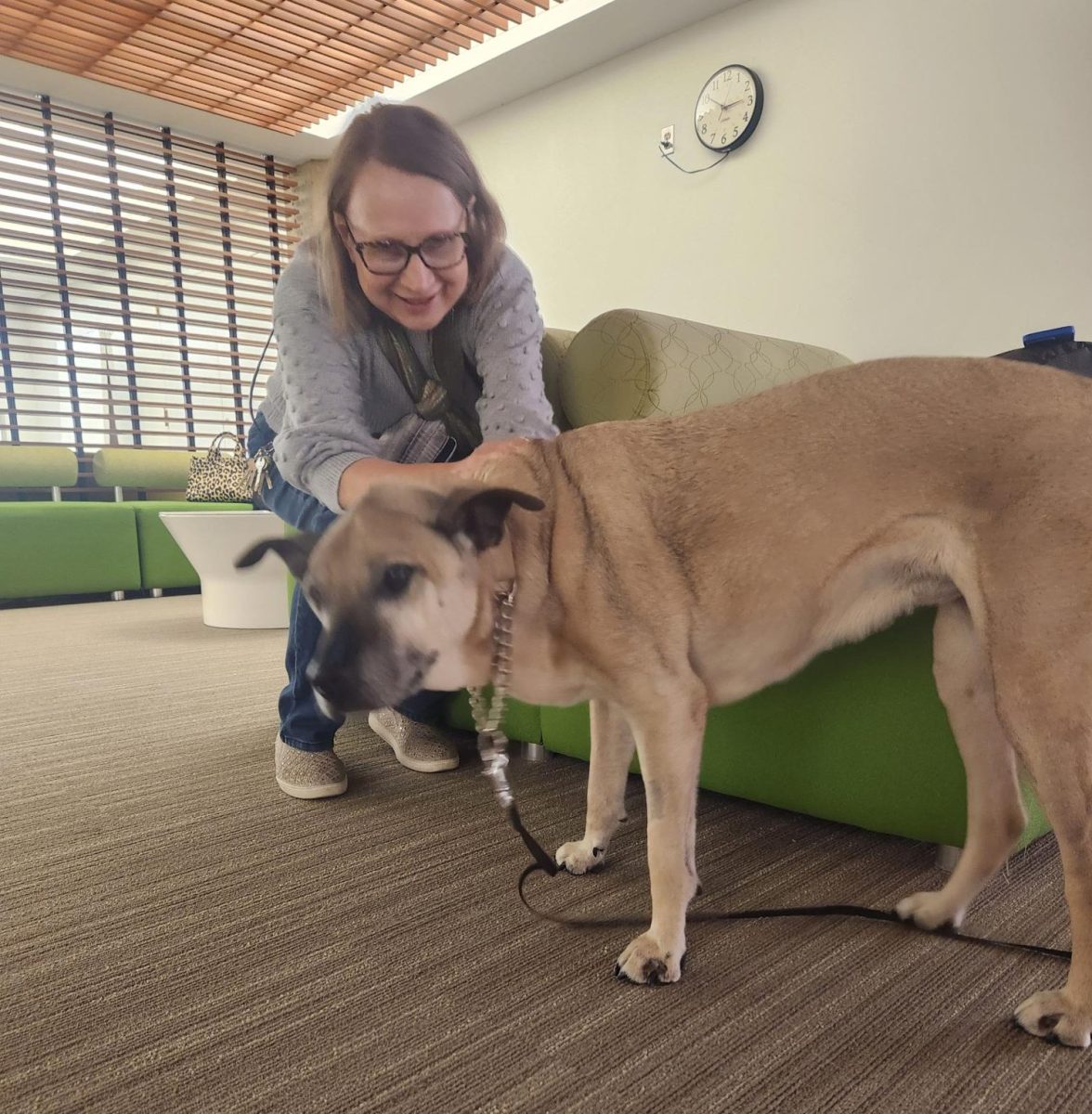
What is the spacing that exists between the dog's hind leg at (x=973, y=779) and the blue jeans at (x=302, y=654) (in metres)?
1.37

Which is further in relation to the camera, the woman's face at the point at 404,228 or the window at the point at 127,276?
the window at the point at 127,276

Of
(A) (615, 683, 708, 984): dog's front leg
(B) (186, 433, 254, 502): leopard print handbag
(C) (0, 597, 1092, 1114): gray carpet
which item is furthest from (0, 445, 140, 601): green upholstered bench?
(A) (615, 683, 708, 984): dog's front leg

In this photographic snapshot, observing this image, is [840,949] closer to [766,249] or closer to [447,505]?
[447,505]

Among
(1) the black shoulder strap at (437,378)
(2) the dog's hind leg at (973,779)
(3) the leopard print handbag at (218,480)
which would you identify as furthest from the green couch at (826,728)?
(3) the leopard print handbag at (218,480)

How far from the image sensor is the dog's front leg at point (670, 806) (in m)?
1.32

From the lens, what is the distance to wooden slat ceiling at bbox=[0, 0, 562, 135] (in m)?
5.73

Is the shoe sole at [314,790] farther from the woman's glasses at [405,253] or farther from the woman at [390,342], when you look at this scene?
the woman's glasses at [405,253]

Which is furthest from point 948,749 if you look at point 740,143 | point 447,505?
point 740,143

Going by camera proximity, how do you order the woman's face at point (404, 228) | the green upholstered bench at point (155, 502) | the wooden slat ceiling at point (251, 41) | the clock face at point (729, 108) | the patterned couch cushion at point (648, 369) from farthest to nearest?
1. the green upholstered bench at point (155, 502)
2. the wooden slat ceiling at point (251, 41)
3. the clock face at point (729, 108)
4. the patterned couch cushion at point (648, 369)
5. the woman's face at point (404, 228)

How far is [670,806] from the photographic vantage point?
4.38 feet

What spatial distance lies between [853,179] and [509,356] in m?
3.63

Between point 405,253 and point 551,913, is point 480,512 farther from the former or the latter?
point 405,253

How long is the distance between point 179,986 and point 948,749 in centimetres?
145

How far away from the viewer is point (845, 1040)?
1120mm
